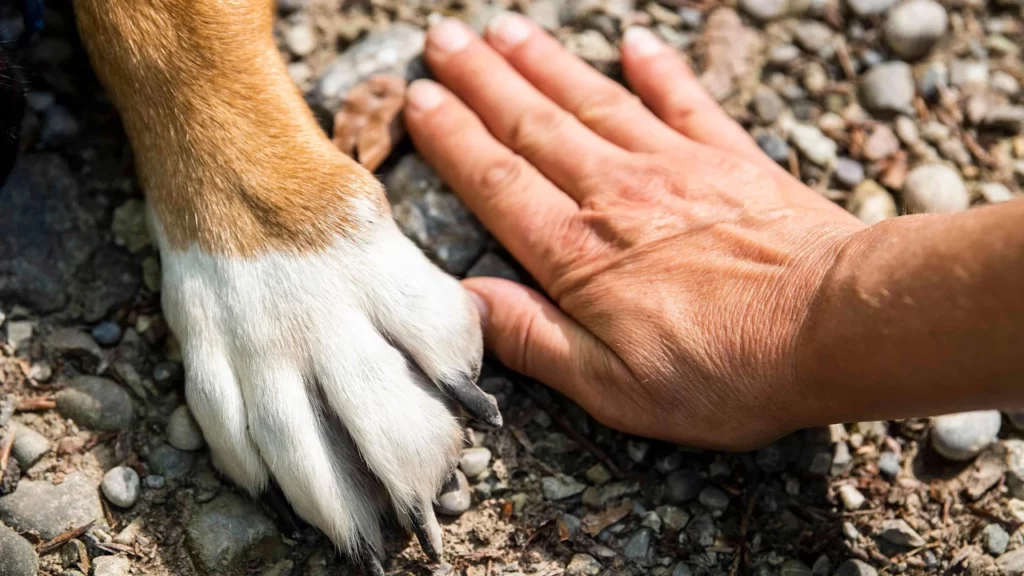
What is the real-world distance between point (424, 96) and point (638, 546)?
1.33m

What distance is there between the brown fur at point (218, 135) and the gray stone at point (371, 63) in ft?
1.26

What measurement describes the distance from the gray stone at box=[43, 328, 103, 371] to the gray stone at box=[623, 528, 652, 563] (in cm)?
139

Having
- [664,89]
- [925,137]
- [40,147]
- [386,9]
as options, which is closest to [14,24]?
[40,147]

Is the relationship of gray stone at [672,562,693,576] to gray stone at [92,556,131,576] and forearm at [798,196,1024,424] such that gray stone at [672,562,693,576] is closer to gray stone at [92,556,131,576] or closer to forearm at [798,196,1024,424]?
forearm at [798,196,1024,424]

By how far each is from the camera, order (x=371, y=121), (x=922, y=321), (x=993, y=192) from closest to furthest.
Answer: (x=922, y=321) → (x=371, y=121) → (x=993, y=192)

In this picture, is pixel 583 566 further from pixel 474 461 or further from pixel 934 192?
pixel 934 192

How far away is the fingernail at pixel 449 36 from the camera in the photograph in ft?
8.25

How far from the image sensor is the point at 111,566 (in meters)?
1.94

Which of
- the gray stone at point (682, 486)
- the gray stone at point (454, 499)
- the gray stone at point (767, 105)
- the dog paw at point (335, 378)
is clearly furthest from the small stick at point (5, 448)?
the gray stone at point (767, 105)

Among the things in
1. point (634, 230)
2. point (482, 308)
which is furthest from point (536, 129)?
point (482, 308)

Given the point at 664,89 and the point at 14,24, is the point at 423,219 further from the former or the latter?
the point at 14,24

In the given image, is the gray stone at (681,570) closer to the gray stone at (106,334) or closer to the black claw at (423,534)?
the black claw at (423,534)

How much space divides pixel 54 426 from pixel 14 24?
1.20m

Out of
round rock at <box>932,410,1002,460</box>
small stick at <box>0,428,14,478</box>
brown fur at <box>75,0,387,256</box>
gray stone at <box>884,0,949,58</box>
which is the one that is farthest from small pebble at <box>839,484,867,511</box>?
small stick at <box>0,428,14,478</box>
